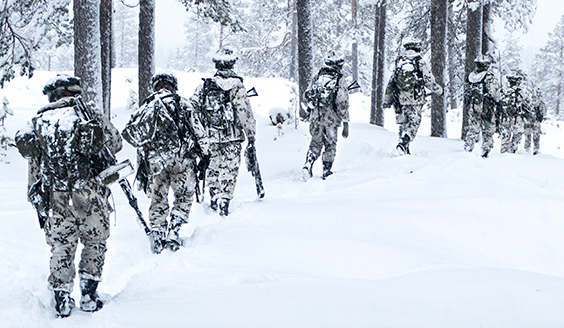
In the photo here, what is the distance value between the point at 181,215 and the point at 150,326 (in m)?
1.99

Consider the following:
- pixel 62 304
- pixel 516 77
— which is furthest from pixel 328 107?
pixel 516 77

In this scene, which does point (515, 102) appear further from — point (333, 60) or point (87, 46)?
point (87, 46)

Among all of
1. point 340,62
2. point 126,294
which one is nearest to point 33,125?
point 126,294

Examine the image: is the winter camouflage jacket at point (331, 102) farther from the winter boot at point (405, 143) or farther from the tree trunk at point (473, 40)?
the tree trunk at point (473, 40)

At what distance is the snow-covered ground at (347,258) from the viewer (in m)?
3.08

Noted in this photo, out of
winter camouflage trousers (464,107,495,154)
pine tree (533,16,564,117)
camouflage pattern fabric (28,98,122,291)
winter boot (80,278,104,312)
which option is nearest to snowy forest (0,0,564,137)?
winter camouflage trousers (464,107,495,154)

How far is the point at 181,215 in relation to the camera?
16.1ft

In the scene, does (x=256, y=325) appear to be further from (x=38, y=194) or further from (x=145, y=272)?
(x=38, y=194)

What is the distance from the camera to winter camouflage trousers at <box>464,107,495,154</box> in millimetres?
9688

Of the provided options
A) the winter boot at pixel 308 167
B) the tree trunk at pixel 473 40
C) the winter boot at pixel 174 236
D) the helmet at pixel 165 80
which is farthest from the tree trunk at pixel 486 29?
the winter boot at pixel 174 236

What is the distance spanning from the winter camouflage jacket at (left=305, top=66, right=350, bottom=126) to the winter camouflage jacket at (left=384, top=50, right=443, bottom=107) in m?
1.66

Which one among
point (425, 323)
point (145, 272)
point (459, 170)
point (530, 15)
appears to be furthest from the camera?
point (530, 15)

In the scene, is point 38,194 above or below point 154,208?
above

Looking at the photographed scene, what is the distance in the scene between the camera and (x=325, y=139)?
8109mm
